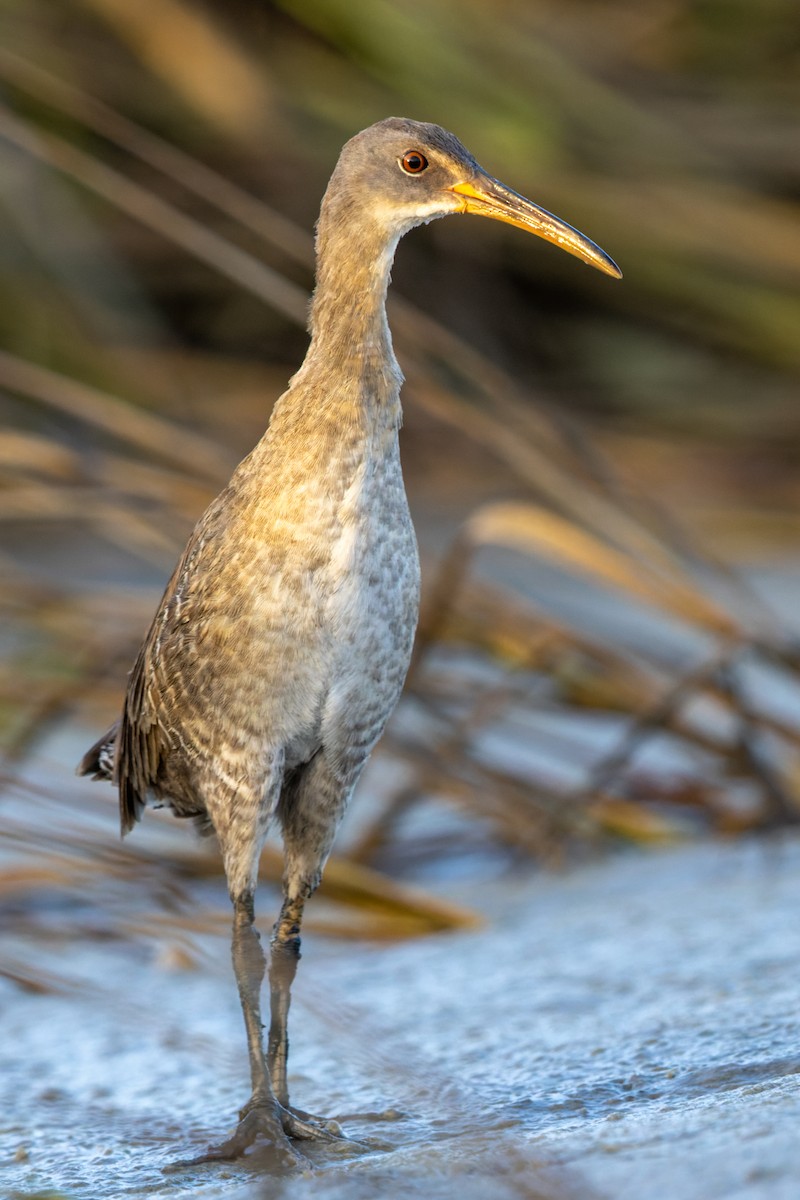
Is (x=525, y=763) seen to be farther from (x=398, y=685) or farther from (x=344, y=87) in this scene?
(x=344, y=87)

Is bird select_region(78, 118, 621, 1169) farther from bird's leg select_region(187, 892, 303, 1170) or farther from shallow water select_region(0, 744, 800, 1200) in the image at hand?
shallow water select_region(0, 744, 800, 1200)

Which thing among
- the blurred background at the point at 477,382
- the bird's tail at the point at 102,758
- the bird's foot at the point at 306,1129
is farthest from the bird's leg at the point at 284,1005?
the blurred background at the point at 477,382

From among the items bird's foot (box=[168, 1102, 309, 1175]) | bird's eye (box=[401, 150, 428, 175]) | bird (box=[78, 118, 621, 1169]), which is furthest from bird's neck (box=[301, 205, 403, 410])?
bird's foot (box=[168, 1102, 309, 1175])

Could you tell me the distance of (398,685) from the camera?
2912 millimetres

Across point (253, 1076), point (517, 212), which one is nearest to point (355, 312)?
point (517, 212)

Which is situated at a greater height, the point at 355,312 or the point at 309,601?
the point at 355,312

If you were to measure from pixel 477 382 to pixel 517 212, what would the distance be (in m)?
1.09

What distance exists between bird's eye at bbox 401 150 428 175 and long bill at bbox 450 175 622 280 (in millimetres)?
63

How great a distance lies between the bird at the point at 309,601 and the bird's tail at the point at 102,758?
0.30 meters

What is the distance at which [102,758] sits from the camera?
346cm

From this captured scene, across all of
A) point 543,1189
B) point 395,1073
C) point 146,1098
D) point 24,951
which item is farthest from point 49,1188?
point 24,951

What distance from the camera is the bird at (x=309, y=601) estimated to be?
9.10ft

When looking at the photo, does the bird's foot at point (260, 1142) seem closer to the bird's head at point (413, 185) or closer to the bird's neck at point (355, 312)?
the bird's neck at point (355, 312)

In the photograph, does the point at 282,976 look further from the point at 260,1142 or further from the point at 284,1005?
the point at 260,1142
